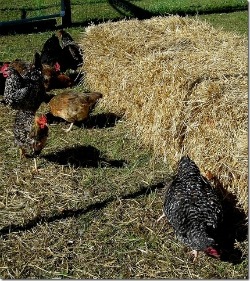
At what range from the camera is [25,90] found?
6996mm

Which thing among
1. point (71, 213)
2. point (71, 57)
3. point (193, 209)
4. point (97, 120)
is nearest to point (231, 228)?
point (193, 209)

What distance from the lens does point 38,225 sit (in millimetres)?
5059

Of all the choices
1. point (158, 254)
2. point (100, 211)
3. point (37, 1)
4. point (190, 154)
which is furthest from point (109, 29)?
point (37, 1)

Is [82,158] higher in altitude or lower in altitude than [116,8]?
lower

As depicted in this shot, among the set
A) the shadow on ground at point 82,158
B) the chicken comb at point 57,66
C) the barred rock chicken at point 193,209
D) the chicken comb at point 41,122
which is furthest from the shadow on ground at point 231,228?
the chicken comb at point 57,66

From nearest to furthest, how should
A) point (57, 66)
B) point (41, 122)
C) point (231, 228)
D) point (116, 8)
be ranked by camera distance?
1. point (231, 228)
2. point (41, 122)
3. point (57, 66)
4. point (116, 8)

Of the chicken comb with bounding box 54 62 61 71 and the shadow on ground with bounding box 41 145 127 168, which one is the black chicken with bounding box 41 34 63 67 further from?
the shadow on ground with bounding box 41 145 127 168

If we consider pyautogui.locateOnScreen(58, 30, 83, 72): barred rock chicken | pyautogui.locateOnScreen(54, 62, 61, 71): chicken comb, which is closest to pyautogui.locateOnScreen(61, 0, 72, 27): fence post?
pyautogui.locateOnScreen(58, 30, 83, 72): barred rock chicken

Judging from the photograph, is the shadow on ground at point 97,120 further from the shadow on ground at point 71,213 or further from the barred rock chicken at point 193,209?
the barred rock chicken at point 193,209

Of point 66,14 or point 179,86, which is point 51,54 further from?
point 66,14

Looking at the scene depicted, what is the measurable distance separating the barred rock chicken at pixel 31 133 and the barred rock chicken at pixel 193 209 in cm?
182

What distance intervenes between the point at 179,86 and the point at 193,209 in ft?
6.34

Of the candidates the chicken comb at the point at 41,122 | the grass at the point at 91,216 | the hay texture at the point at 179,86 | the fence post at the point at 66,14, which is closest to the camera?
the grass at the point at 91,216

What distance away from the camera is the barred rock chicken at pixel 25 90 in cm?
703
